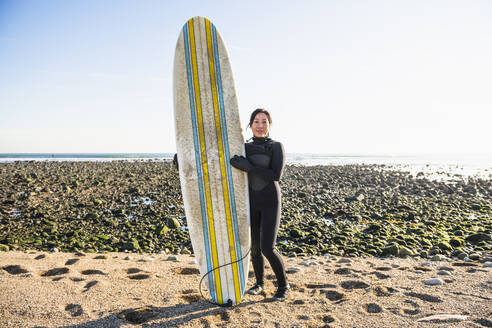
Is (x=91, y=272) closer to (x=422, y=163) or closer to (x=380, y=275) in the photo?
(x=380, y=275)

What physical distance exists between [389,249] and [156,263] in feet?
11.9

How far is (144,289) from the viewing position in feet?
10.8

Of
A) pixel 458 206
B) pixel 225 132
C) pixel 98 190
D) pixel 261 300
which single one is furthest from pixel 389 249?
pixel 98 190

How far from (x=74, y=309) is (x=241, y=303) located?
1.51 metres

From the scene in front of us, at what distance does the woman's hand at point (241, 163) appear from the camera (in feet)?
10.1

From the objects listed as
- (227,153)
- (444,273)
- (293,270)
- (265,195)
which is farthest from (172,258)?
(444,273)

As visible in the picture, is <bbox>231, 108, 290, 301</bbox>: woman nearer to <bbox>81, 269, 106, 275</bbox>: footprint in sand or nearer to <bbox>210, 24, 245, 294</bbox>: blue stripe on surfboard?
<bbox>210, 24, 245, 294</bbox>: blue stripe on surfboard

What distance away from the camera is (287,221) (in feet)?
23.5

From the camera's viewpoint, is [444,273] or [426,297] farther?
[444,273]

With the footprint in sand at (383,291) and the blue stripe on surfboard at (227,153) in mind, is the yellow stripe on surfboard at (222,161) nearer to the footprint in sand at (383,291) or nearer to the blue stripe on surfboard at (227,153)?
the blue stripe on surfboard at (227,153)

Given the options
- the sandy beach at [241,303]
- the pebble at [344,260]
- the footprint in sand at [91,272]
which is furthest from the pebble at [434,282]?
the footprint in sand at [91,272]

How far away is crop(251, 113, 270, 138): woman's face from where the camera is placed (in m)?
3.14

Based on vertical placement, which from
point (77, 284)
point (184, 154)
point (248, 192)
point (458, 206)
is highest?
point (184, 154)

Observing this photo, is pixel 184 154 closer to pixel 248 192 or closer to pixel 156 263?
pixel 248 192
